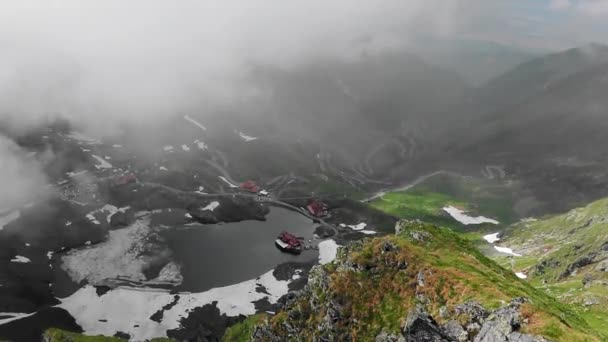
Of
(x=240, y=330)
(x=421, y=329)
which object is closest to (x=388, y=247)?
(x=421, y=329)

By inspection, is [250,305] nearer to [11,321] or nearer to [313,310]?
[11,321]

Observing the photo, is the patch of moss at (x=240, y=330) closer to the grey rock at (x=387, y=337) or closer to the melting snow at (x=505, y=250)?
the grey rock at (x=387, y=337)

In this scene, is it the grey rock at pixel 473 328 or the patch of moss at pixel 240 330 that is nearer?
the grey rock at pixel 473 328

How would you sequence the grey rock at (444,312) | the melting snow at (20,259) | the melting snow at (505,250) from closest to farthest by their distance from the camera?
1. the grey rock at (444,312)
2. the melting snow at (20,259)
3. the melting snow at (505,250)

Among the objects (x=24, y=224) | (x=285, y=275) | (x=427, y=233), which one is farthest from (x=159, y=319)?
(x=427, y=233)

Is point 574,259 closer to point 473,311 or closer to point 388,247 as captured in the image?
point 388,247

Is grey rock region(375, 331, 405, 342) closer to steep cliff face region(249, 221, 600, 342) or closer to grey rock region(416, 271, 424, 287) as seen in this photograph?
steep cliff face region(249, 221, 600, 342)

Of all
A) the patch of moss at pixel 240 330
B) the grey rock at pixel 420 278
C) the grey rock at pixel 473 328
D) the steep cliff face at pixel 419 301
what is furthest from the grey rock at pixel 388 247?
the patch of moss at pixel 240 330
